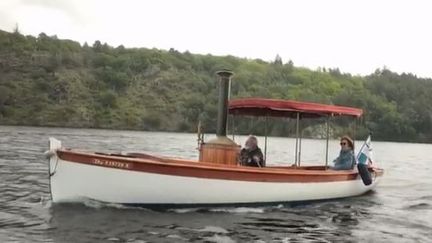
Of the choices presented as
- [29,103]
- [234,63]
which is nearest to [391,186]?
[29,103]

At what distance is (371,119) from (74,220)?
104 meters

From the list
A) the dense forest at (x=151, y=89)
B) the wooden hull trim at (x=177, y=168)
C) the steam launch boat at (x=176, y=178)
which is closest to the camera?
the wooden hull trim at (x=177, y=168)

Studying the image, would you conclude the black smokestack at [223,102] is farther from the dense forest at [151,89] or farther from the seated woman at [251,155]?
the dense forest at [151,89]

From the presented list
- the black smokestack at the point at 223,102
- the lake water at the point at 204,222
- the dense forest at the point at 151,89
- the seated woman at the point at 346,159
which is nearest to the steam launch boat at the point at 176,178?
the black smokestack at the point at 223,102

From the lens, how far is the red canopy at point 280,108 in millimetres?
16172

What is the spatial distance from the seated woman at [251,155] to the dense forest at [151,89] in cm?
6345

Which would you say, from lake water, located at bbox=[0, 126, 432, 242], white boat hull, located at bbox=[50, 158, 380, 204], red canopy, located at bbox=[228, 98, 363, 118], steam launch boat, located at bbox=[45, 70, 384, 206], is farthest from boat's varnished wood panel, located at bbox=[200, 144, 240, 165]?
red canopy, located at bbox=[228, 98, 363, 118]

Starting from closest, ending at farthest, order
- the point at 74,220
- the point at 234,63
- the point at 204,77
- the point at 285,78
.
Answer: the point at 74,220
the point at 204,77
the point at 285,78
the point at 234,63

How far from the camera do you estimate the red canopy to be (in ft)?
53.1

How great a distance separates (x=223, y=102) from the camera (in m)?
16.2

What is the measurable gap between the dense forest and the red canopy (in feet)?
201

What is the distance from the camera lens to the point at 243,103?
1661 centimetres

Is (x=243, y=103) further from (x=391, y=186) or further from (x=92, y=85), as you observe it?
(x=92, y=85)

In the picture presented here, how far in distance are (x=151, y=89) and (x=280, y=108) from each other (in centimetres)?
10154
